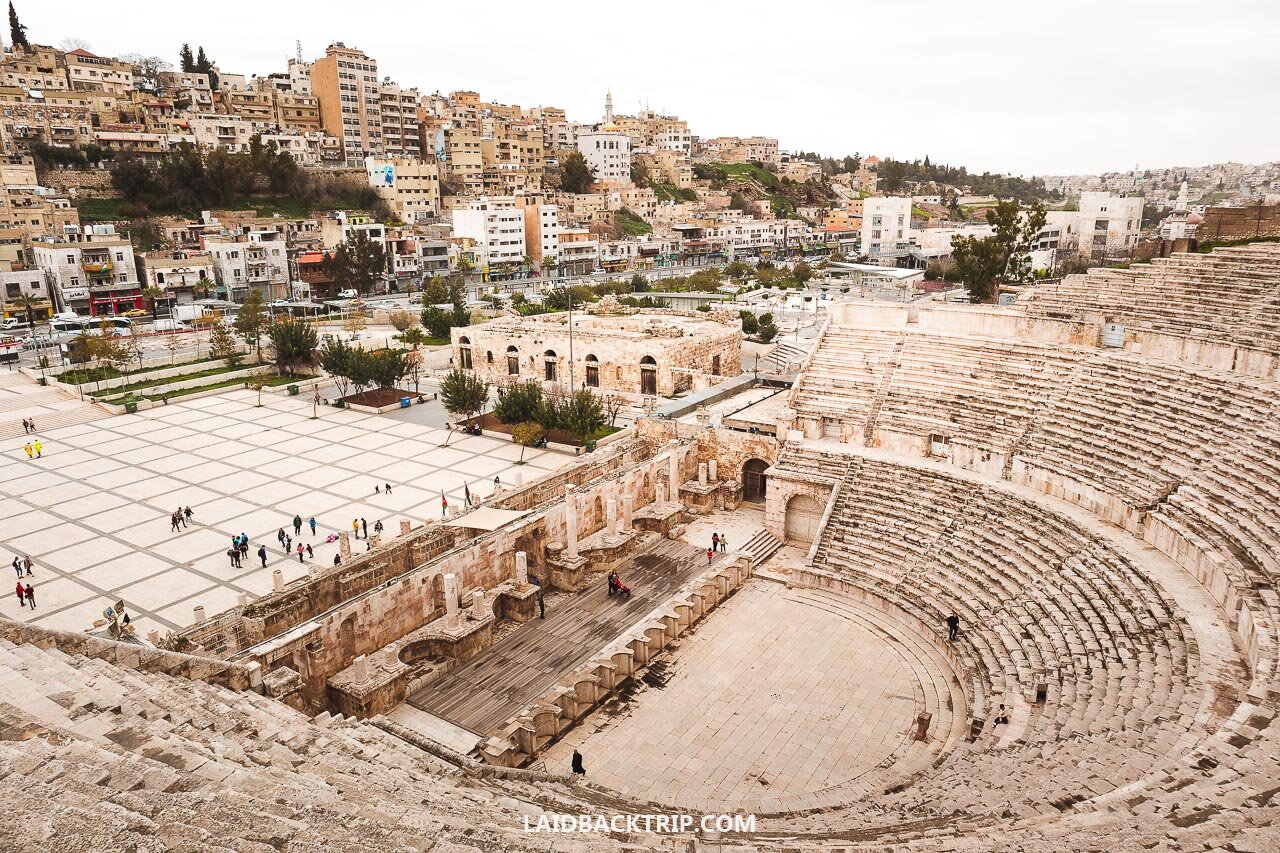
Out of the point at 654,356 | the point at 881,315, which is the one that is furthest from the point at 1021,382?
the point at 654,356

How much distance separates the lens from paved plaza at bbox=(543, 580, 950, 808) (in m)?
14.6

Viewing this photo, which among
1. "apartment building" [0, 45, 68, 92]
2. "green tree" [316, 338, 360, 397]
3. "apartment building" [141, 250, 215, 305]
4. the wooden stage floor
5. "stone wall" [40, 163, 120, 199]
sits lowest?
the wooden stage floor

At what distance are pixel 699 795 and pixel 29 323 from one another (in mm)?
65707

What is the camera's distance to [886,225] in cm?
10819

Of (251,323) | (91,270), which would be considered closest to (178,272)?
(91,270)

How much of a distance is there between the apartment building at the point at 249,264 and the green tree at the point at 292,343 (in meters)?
28.3

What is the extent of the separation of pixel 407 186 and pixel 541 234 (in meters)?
19.8

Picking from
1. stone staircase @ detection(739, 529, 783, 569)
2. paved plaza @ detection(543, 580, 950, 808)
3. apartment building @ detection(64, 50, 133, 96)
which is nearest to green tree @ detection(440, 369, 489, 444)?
stone staircase @ detection(739, 529, 783, 569)

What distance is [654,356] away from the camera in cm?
4019

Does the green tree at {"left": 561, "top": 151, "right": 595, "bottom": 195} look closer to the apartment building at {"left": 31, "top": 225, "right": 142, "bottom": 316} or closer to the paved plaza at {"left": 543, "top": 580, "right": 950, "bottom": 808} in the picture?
the apartment building at {"left": 31, "top": 225, "right": 142, "bottom": 316}

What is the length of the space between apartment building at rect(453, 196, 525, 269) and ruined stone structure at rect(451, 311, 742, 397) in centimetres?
4217


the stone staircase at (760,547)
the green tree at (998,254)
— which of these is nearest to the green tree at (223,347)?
the stone staircase at (760,547)

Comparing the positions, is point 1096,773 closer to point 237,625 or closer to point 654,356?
point 237,625

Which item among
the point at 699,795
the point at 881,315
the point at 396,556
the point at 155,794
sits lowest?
the point at 699,795
